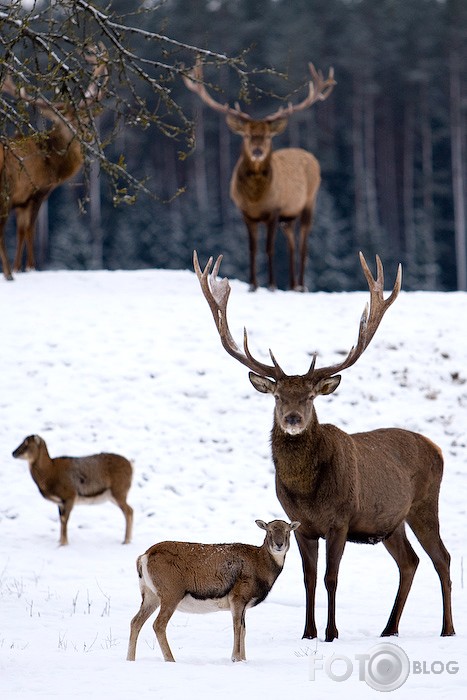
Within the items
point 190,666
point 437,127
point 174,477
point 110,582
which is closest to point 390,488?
point 190,666

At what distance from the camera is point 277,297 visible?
53.0ft

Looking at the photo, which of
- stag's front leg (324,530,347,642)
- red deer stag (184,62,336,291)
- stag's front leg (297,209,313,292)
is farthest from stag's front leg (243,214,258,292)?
stag's front leg (324,530,347,642)

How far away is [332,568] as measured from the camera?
6.64 m

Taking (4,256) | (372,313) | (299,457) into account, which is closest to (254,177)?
(4,256)

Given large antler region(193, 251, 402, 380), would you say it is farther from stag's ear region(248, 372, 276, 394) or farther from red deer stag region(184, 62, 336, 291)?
red deer stag region(184, 62, 336, 291)

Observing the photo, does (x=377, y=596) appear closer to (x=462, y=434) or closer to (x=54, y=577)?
(x=54, y=577)

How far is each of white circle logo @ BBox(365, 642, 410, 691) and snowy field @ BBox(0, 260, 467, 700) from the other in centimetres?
7

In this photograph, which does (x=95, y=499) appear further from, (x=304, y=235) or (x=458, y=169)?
(x=458, y=169)

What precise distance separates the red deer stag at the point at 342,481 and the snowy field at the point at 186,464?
0.49 metres

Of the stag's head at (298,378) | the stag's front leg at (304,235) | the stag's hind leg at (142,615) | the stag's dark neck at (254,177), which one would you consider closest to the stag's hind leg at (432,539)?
the stag's head at (298,378)

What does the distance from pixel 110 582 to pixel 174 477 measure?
275 centimetres

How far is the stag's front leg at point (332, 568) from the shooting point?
6629 millimetres

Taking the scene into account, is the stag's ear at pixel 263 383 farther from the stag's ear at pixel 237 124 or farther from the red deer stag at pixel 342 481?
the stag's ear at pixel 237 124

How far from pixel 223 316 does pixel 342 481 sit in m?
1.52
